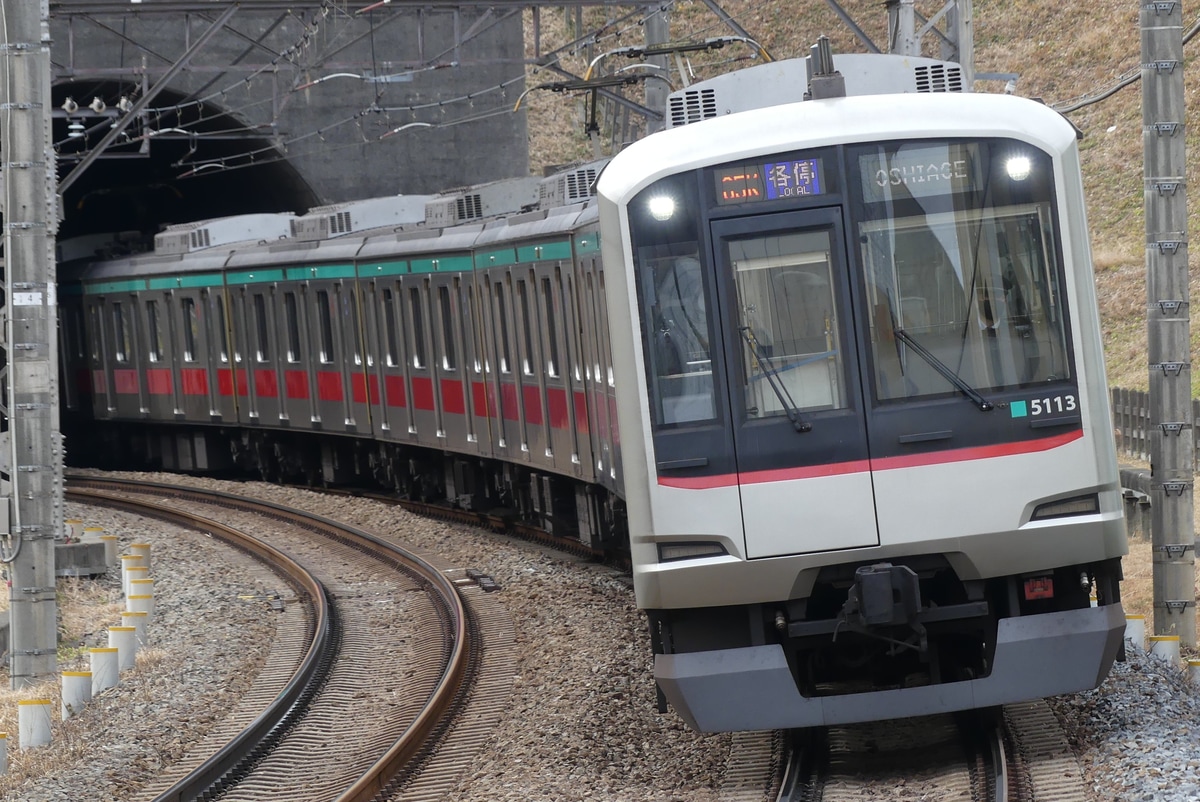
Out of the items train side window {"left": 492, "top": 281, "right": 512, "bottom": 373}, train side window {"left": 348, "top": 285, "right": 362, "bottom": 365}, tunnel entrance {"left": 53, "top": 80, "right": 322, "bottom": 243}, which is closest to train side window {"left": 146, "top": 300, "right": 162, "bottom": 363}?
tunnel entrance {"left": 53, "top": 80, "right": 322, "bottom": 243}

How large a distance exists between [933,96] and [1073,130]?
58 centimetres

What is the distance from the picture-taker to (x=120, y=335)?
88.6 feet

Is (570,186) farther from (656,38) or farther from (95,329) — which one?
(95,329)

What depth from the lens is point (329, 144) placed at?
31.7 m

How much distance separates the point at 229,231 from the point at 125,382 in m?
3.42

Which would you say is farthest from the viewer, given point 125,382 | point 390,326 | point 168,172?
point 168,172

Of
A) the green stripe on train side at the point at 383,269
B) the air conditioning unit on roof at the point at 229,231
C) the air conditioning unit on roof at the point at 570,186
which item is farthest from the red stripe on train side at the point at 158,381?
the air conditioning unit on roof at the point at 570,186

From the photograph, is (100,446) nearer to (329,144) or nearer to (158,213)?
(329,144)

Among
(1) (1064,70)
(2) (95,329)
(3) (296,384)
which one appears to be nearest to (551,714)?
(3) (296,384)

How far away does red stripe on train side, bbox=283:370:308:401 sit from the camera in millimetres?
21641

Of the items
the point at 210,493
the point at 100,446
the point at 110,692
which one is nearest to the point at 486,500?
the point at 210,493

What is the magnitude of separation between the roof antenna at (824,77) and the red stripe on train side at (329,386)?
44.9 ft

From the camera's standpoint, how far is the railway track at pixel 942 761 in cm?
675

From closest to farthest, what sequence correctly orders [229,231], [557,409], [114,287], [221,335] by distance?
[557,409] → [221,335] → [229,231] → [114,287]
